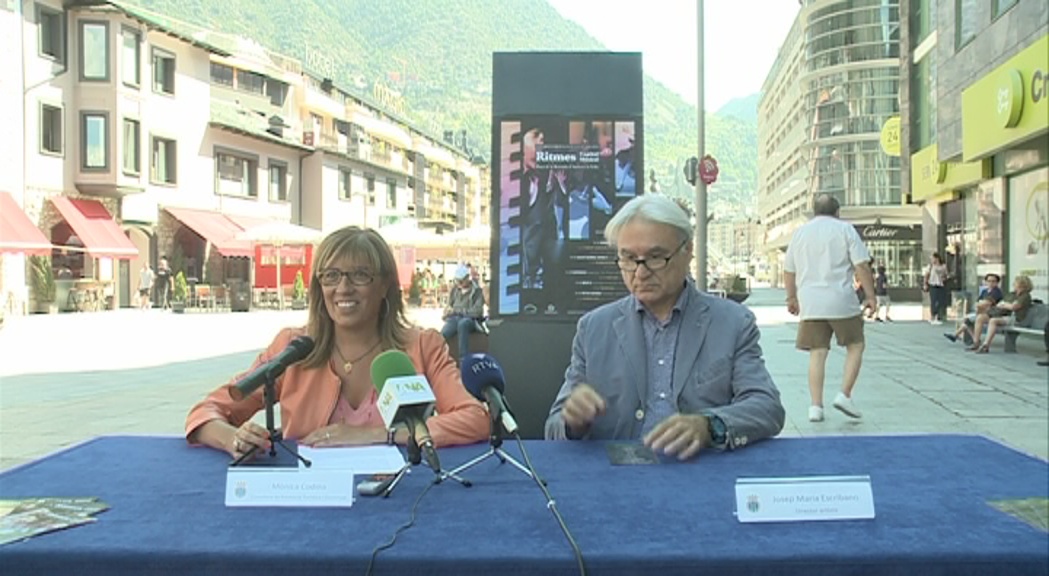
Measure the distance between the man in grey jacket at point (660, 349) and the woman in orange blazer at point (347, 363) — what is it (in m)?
0.27

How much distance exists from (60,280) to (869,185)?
229 inches

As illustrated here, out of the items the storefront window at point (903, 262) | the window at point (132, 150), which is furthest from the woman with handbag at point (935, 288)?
the window at point (132, 150)

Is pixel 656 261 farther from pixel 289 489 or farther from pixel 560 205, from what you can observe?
pixel 560 205

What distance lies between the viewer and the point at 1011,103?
640 millimetres

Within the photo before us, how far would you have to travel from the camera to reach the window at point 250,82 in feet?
7.67

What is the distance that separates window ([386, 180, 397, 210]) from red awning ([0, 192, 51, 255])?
6.02ft

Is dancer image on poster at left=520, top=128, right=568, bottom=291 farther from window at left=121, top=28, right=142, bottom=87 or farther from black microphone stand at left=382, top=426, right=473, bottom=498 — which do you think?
black microphone stand at left=382, top=426, right=473, bottom=498

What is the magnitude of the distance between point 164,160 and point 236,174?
2938mm

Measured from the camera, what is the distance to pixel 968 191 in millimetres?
841

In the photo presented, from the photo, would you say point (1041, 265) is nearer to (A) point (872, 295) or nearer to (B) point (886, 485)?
(B) point (886, 485)

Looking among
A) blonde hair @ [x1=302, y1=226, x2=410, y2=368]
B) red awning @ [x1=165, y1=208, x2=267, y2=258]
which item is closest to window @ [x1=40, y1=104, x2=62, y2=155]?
blonde hair @ [x1=302, y1=226, x2=410, y2=368]

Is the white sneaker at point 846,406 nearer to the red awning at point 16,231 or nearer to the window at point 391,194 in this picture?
the window at point 391,194

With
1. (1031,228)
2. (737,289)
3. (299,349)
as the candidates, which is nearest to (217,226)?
A: (299,349)

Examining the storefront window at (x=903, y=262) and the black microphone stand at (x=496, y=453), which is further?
the storefront window at (x=903, y=262)
